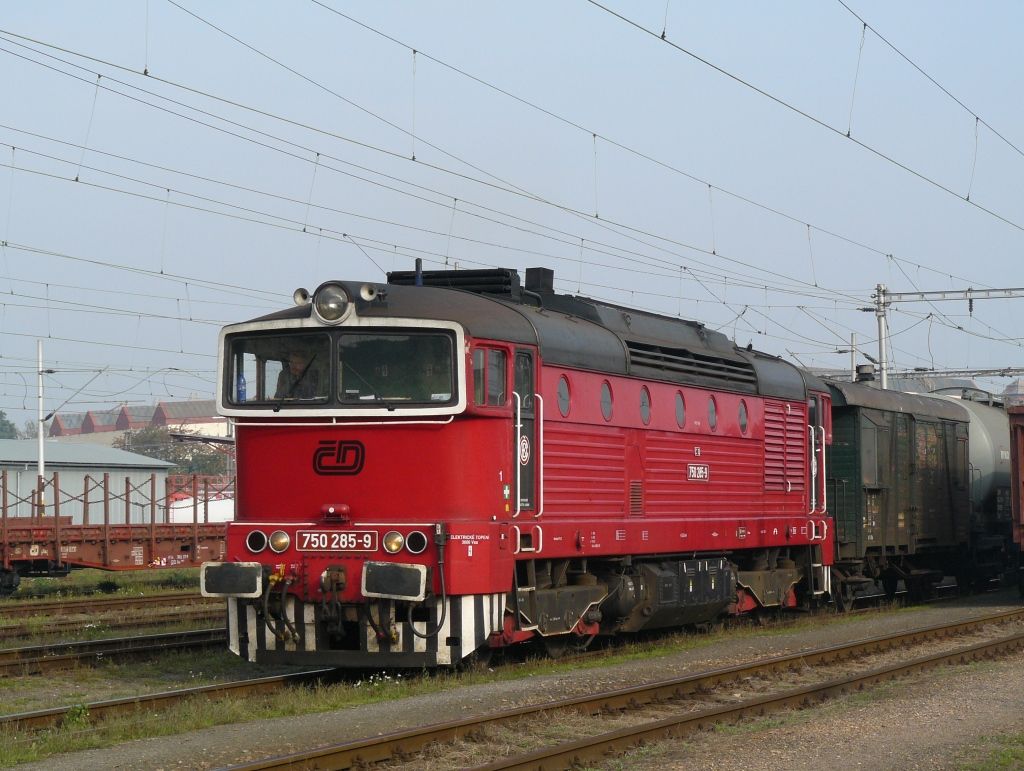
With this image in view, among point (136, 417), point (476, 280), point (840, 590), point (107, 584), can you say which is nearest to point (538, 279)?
point (476, 280)

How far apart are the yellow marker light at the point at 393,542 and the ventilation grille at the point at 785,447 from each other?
8.31 m

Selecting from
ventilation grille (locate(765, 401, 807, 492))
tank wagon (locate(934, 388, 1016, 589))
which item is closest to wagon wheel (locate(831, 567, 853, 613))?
ventilation grille (locate(765, 401, 807, 492))

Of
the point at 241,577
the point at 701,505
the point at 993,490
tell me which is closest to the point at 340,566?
the point at 241,577

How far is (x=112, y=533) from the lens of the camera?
30.8 metres

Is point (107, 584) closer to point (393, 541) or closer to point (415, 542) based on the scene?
point (393, 541)

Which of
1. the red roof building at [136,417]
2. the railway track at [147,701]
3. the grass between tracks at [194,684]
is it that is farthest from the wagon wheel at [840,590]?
the red roof building at [136,417]

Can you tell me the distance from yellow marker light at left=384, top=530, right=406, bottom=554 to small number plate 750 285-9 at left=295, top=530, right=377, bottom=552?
0.43 feet

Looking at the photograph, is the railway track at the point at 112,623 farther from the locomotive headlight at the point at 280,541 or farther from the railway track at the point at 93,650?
the locomotive headlight at the point at 280,541

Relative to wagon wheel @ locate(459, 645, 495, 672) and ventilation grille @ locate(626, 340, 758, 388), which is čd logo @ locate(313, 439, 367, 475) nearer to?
wagon wheel @ locate(459, 645, 495, 672)

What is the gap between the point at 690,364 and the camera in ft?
57.9

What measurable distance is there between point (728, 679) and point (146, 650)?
23.5 feet

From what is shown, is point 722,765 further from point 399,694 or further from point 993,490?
point 993,490

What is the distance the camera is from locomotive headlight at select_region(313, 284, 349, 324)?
43.8 ft

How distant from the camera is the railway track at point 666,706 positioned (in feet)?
31.1
